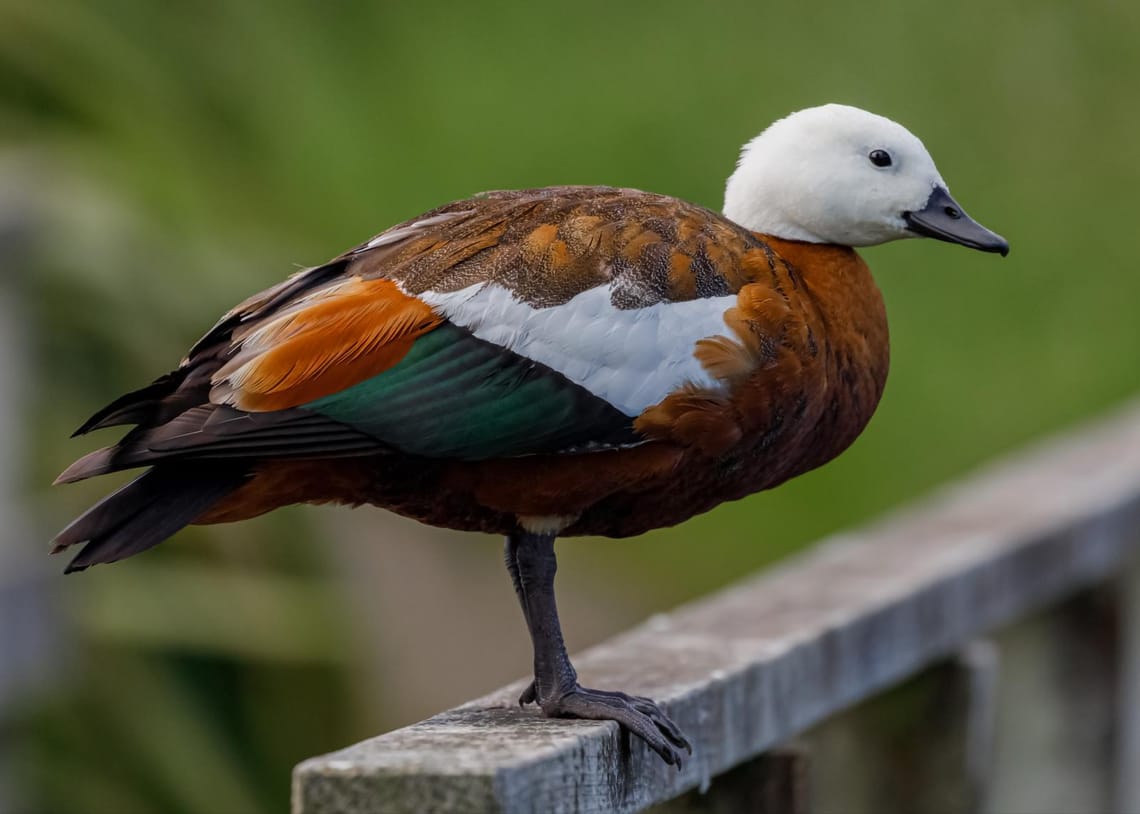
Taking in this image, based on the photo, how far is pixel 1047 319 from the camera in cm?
511

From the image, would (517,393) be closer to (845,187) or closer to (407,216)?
(845,187)

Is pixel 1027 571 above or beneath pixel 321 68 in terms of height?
beneath

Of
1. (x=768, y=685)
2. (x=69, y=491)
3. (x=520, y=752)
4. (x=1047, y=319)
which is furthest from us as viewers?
(x=1047, y=319)

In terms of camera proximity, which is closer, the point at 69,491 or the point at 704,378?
the point at 704,378

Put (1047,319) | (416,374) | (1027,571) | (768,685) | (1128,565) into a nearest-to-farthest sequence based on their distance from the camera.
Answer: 1. (416,374)
2. (768,685)
3. (1027,571)
4. (1128,565)
5. (1047,319)

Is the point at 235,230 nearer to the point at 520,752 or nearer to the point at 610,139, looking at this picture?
the point at 610,139

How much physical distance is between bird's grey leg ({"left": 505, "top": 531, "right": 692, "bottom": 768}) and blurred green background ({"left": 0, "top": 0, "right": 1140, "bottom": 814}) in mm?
1971

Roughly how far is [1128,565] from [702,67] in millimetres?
1697

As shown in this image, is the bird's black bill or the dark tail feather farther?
the bird's black bill

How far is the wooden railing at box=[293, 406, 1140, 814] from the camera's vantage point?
6.26 ft

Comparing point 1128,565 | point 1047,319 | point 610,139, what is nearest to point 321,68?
point 610,139

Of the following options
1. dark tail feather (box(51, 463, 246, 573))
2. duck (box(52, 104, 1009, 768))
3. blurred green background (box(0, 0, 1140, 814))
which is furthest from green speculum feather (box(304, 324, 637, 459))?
blurred green background (box(0, 0, 1140, 814))

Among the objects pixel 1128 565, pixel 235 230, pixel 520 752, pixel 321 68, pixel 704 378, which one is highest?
pixel 321 68

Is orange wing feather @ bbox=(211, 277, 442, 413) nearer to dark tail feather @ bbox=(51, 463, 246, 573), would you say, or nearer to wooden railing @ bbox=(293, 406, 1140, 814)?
dark tail feather @ bbox=(51, 463, 246, 573)
